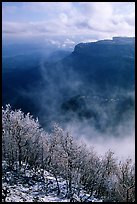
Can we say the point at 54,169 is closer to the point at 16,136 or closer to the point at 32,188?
the point at 32,188

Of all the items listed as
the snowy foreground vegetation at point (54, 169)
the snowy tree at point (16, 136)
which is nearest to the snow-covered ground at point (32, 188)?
the snowy foreground vegetation at point (54, 169)

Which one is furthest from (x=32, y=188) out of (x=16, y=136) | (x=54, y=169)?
(x=16, y=136)

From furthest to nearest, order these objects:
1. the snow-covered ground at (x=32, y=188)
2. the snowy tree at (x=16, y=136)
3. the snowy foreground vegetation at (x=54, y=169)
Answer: the snowy tree at (x=16, y=136), the snowy foreground vegetation at (x=54, y=169), the snow-covered ground at (x=32, y=188)

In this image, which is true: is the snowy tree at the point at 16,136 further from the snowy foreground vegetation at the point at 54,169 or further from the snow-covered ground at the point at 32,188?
the snow-covered ground at the point at 32,188

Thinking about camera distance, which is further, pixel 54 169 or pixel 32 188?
pixel 54 169

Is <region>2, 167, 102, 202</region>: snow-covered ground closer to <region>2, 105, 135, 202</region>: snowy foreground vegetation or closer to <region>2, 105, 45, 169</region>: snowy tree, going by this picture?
<region>2, 105, 135, 202</region>: snowy foreground vegetation

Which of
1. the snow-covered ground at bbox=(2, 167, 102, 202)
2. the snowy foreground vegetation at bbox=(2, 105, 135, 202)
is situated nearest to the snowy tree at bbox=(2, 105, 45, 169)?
the snowy foreground vegetation at bbox=(2, 105, 135, 202)

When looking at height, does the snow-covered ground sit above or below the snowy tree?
below

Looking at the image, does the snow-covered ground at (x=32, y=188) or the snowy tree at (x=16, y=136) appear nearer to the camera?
the snow-covered ground at (x=32, y=188)
